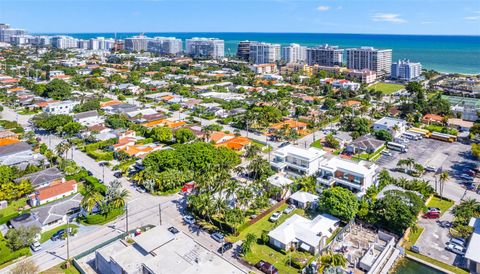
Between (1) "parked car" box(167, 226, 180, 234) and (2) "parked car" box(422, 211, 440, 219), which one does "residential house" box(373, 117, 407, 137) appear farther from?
(1) "parked car" box(167, 226, 180, 234)

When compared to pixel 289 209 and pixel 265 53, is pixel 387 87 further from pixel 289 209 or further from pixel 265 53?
pixel 289 209

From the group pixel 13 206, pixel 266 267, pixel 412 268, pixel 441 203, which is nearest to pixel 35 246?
pixel 13 206

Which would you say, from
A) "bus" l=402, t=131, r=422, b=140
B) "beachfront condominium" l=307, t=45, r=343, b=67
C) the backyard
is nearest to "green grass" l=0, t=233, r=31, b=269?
the backyard

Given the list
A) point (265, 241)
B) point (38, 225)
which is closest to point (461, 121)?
point (265, 241)

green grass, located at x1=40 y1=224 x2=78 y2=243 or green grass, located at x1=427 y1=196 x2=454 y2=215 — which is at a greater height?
green grass, located at x1=427 y1=196 x2=454 y2=215

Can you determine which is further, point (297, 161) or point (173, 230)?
point (297, 161)

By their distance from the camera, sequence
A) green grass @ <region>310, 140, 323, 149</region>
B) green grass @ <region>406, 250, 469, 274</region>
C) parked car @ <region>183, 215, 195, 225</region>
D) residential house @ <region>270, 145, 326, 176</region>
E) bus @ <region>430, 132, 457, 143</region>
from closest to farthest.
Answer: green grass @ <region>406, 250, 469, 274</region> → parked car @ <region>183, 215, 195, 225</region> → residential house @ <region>270, 145, 326, 176</region> → green grass @ <region>310, 140, 323, 149</region> → bus @ <region>430, 132, 457, 143</region>

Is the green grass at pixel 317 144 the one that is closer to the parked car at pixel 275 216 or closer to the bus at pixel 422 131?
the bus at pixel 422 131
